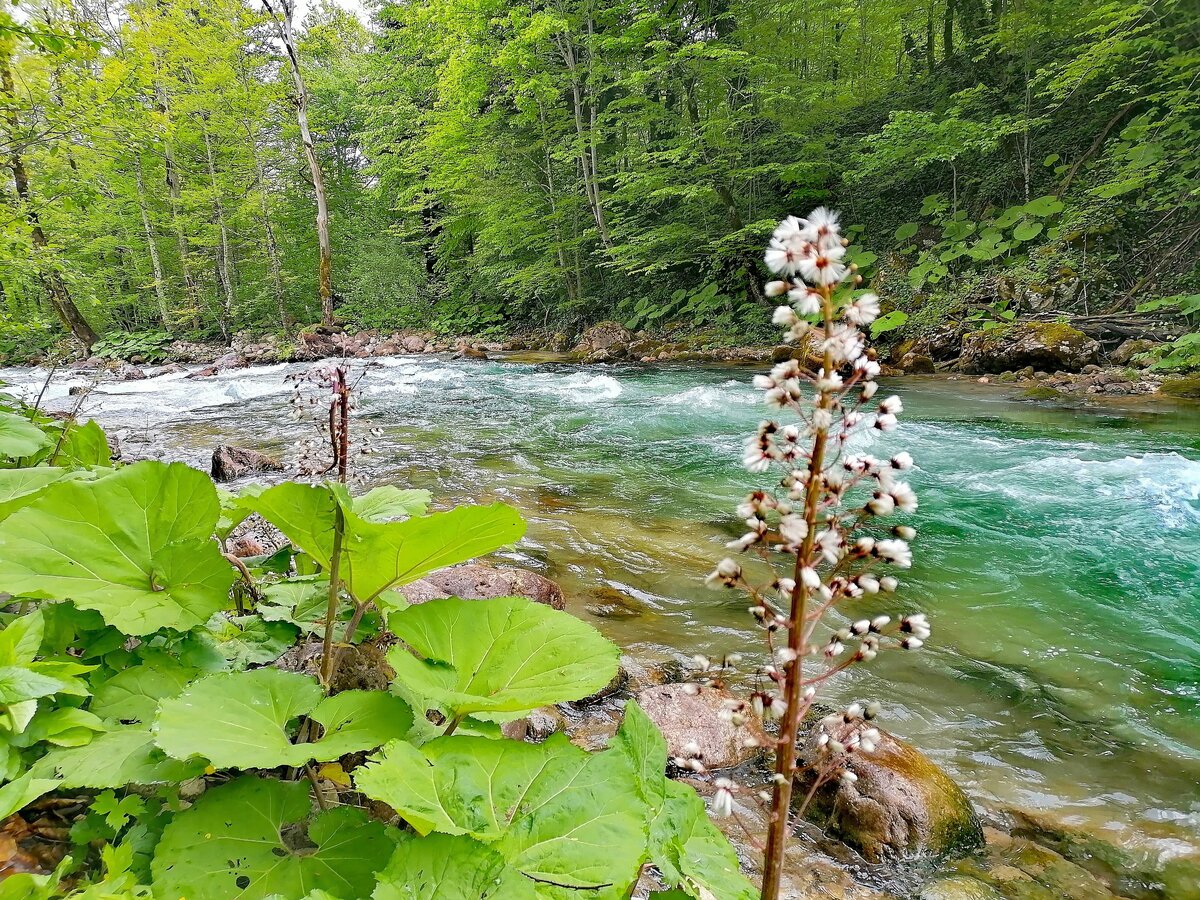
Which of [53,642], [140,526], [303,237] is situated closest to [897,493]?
[140,526]

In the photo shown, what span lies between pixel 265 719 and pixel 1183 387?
12.4 meters

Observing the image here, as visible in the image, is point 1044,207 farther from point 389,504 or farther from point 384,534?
point 384,534

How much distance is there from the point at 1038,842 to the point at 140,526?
10.1ft

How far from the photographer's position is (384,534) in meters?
1.28

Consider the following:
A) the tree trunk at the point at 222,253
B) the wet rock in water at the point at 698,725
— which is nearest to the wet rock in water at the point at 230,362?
the tree trunk at the point at 222,253

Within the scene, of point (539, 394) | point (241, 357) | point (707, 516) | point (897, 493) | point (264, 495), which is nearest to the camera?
point (897, 493)

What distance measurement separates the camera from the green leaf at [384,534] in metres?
1.28

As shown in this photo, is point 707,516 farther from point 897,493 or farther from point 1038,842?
point 897,493

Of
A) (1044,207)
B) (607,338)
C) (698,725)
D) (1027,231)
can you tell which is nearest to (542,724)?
(698,725)

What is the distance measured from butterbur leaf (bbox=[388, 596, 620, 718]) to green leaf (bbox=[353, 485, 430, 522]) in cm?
42

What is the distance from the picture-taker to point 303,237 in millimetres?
28031

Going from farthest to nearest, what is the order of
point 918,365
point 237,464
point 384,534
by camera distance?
1. point 918,365
2. point 237,464
3. point 384,534

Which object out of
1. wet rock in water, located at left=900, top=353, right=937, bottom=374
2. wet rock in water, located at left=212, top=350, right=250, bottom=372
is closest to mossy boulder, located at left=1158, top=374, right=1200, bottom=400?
wet rock in water, located at left=900, top=353, right=937, bottom=374

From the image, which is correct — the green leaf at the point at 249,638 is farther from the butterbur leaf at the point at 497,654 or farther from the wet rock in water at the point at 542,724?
the wet rock in water at the point at 542,724
